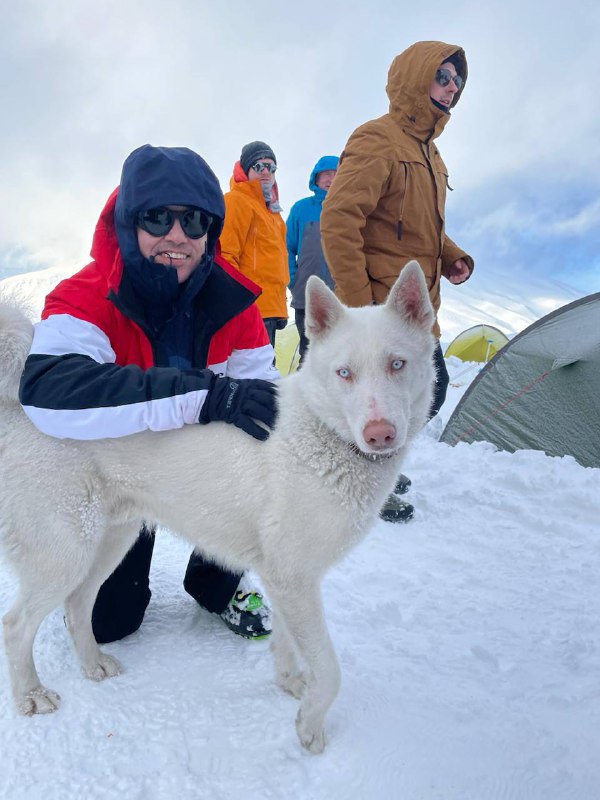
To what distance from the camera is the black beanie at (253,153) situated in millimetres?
5506

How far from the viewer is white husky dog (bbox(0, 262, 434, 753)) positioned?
189cm

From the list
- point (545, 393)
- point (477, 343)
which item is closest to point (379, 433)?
point (545, 393)

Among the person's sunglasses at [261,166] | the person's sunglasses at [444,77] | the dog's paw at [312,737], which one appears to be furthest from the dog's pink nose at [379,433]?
the person's sunglasses at [261,166]

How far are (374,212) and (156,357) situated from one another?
2064 millimetres

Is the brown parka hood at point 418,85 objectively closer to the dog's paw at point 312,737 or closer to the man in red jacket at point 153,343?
the man in red jacket at point 153,343

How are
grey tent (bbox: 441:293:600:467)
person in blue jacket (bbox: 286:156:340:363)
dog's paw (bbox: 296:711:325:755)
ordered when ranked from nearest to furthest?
dog's paw (bbox: 296:711:325:755)
grey tent (bbox: 441:293:600:467)
person in blue jacket (bbox: 286:156:340:363)

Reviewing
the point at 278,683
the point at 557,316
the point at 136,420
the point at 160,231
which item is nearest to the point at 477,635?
the point at 278,683

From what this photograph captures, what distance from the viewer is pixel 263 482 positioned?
6.44 feet

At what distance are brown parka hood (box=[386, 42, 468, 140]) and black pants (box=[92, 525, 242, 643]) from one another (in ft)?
10.9

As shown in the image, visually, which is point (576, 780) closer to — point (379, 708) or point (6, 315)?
point (379, 708)

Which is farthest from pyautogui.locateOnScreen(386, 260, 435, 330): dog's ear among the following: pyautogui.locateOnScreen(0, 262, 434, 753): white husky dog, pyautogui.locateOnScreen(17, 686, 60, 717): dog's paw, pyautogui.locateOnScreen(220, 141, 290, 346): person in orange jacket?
pyautogui.locateOnScreen(220, 141, 290, 346): person in orange jacket

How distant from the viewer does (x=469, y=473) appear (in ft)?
16.6

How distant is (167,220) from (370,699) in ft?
7.37

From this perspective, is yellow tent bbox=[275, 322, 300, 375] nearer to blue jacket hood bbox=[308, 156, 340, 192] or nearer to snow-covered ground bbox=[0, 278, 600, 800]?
blue jacket hood bbox=[308, 156, 340, 192]
